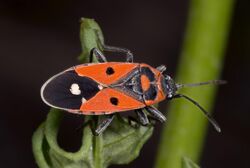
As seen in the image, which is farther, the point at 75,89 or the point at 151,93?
the point at 151,93

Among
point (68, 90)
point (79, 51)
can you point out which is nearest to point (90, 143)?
point (68, 90)

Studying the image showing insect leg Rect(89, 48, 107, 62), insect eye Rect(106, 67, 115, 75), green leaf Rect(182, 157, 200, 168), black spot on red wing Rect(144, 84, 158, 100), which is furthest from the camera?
black spot on red wing Rect(144, 84, 158, 100)

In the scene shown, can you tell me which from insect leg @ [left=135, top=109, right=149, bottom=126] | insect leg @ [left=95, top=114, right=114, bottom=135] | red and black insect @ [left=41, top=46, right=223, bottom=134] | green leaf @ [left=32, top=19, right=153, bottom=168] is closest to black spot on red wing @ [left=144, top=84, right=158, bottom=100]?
red and black insect @ [left=41, top=46, right=223, bottom=134]

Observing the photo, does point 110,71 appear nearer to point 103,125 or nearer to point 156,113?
point 156,113

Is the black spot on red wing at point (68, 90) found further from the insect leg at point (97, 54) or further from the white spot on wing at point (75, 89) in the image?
the insect leg at point (97, 54)

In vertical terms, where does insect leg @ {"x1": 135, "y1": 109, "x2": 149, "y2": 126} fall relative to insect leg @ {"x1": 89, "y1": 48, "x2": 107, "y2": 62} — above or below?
below

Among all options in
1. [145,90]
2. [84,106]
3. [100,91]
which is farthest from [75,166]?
[145,90]

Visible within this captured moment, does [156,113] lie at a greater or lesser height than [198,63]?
lesser

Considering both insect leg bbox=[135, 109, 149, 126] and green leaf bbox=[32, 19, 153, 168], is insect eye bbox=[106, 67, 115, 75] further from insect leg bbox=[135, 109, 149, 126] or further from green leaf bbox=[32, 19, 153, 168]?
green leaf bbox=[32, 19, 153, 168]
